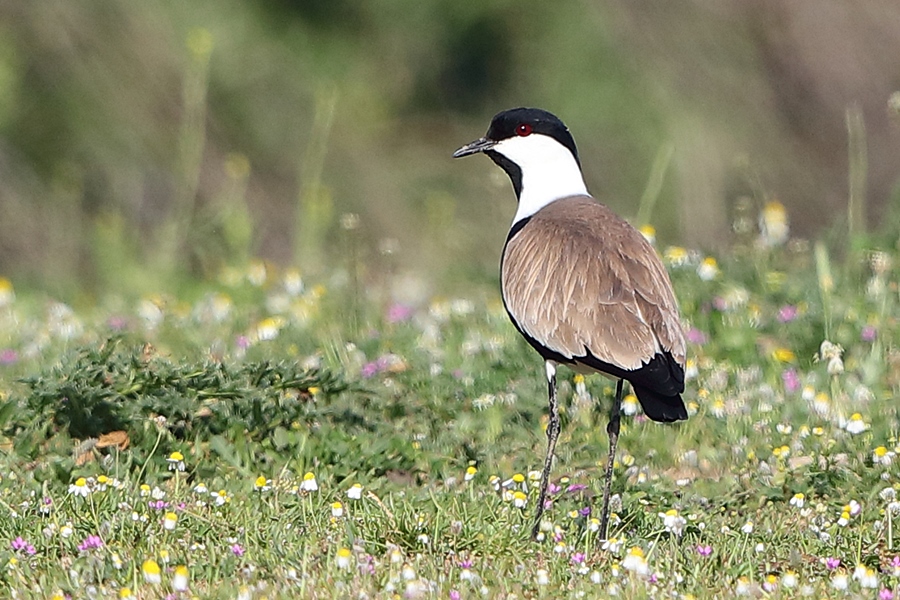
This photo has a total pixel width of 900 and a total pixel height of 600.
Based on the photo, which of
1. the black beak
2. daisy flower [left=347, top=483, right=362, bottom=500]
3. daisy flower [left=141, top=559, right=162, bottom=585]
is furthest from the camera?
the black beak

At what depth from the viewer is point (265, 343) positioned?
6910mm

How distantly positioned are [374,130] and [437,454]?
8107 mm


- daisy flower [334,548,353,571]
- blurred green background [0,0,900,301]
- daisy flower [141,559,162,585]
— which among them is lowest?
daisy flower [141,559,162,585]

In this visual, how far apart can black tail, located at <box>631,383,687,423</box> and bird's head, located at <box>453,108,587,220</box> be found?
135 centimetres

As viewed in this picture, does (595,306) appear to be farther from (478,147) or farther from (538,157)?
(478,147)

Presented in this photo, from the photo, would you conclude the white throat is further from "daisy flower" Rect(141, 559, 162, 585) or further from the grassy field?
"daisy flower" Rect(141, 559, 162, 585)

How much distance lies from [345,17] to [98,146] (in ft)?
10.5

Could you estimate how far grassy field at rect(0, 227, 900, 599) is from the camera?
13.8ft

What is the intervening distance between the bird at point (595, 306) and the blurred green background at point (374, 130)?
4.78 meters

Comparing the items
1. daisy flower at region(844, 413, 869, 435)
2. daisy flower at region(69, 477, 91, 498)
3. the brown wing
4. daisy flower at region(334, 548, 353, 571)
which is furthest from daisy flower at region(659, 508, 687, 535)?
daisy flower at region(69, 477, 91, 498)

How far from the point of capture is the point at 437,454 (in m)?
5.53

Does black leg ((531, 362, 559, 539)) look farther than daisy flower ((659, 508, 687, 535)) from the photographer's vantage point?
Yes

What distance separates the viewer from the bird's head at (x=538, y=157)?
5.74 m

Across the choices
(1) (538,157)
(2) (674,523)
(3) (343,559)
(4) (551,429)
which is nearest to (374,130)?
(1) (538,157)
